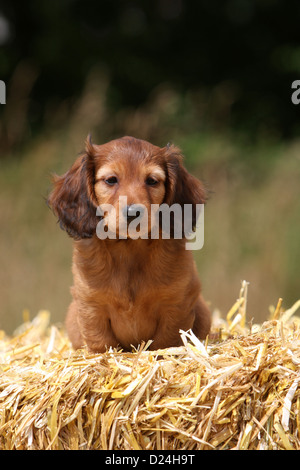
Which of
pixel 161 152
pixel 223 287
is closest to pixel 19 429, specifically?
pixel 161 152

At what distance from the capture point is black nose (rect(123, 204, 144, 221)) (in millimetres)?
3033

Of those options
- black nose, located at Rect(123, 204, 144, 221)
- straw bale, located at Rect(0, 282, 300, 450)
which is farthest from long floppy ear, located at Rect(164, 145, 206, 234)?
straw bale, located at Rect(0, 282, 300, 450)

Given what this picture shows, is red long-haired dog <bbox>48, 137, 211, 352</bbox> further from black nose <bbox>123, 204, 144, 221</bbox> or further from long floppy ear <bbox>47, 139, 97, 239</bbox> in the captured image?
black nose <bbox>123, 204, 144, 221</bbox>

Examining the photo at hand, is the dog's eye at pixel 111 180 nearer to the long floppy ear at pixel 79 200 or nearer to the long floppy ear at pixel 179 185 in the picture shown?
the long floppy ear at pixel 79 200

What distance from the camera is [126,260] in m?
3.47

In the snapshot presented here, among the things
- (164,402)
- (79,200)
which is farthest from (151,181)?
(164,402)

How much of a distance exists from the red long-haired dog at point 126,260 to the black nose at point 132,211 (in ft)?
0.75

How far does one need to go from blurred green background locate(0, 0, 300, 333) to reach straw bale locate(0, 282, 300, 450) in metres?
1.27

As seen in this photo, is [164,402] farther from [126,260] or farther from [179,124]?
[179,124]

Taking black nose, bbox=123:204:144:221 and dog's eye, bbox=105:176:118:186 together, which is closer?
black nose, bbox=123:204:144:221

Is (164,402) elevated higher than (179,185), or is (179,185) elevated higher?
(179,185)

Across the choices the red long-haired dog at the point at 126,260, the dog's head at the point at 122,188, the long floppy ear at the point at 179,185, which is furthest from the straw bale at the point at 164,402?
the long floppy ear at the point at 179,185

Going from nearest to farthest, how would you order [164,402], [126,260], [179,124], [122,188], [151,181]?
[164,402], [122,188], [151,181], [126,260], [179,124]

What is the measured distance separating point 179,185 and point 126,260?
1.72ft
